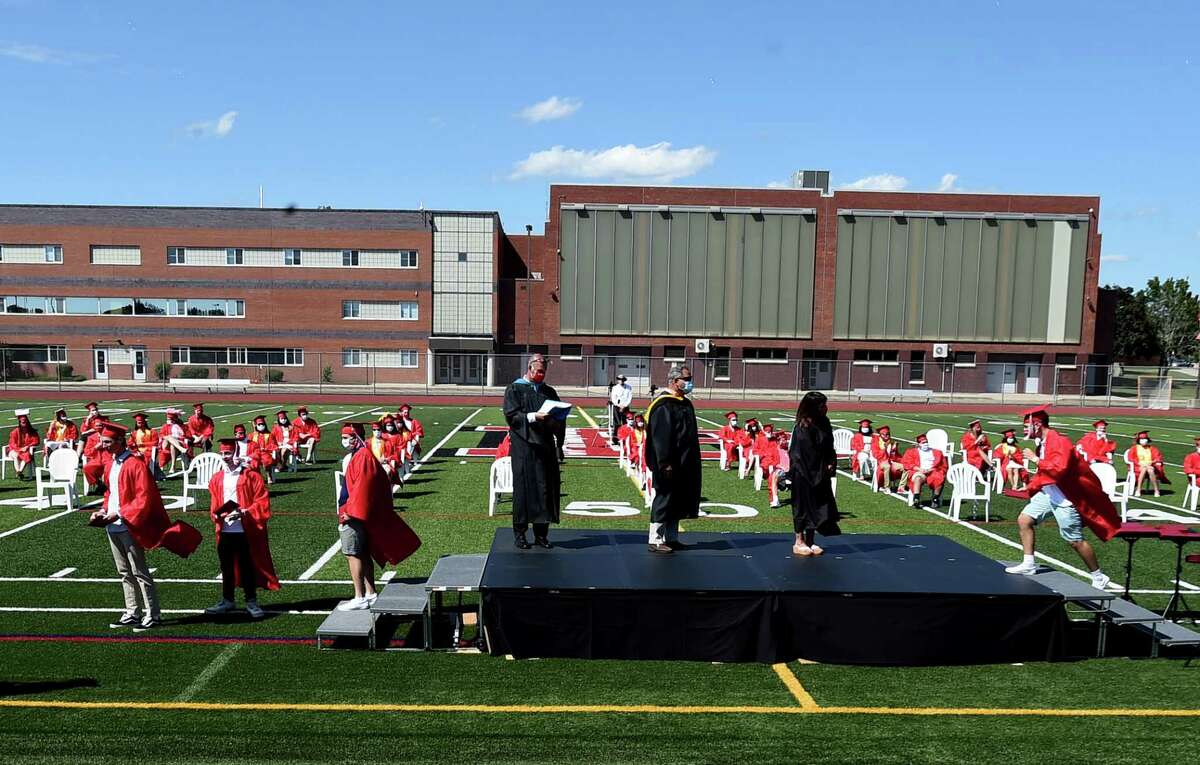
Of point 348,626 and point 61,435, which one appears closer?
point 348,626

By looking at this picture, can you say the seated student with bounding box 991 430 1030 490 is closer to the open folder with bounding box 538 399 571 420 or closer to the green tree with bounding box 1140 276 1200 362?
the open folder with bounding box 538 399 571 420

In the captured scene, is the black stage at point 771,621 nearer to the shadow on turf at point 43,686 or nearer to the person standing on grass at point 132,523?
the shadow on turf at point 43,686

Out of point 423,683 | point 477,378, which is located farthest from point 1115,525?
point 477,378

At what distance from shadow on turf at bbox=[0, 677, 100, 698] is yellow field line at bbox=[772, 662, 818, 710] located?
526 centimetres

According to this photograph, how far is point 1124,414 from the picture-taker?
40.0 metres

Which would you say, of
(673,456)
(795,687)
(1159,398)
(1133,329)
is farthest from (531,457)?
(1133,329)

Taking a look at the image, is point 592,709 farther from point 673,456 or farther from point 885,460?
point 885,460

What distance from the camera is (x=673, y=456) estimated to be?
8070 millimetres

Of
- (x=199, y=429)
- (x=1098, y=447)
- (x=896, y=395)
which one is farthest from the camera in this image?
(x=896, y=395)

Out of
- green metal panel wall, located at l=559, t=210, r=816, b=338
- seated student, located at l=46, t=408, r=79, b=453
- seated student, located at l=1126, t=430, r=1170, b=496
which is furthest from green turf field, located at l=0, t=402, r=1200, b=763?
green metal panel wall, located at l=559, t=210, r=816, b=338

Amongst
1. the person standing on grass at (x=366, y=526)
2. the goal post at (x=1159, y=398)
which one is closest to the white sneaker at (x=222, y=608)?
the person standing on grass at (x=366, y=526)

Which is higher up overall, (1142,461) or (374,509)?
(374,509)

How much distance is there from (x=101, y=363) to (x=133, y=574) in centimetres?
5357

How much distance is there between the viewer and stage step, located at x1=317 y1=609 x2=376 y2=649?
6.73 metres
